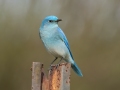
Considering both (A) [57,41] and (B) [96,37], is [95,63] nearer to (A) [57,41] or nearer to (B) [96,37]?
(B) [96,37]

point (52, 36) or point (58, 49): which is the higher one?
point (52, 36)

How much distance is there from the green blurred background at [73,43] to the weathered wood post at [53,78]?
5801mm

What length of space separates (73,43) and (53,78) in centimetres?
654

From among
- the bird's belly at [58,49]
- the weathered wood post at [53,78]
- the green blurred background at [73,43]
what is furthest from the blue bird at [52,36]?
the green blurred background at [73,43]

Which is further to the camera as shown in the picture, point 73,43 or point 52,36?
point 73,43

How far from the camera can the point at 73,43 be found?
10703 mm

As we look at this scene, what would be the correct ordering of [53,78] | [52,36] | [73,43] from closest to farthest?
[53,78], [52,36], [73,43]

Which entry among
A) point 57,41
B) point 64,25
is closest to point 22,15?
point 64,25

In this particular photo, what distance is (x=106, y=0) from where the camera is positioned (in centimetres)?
1113

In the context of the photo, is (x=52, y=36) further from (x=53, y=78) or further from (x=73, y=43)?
(x=73, y=43)

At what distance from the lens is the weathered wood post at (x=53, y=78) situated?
402cm

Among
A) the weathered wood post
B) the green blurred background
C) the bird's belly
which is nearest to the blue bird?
the bird's belly

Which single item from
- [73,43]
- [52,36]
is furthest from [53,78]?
[73,43]

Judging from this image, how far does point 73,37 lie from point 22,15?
1312 millimetres
